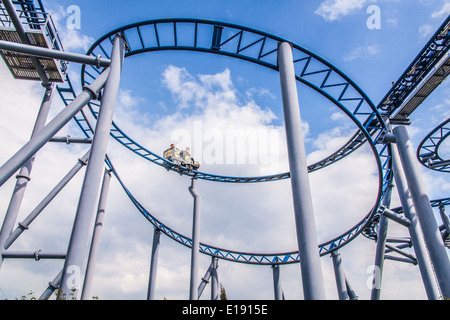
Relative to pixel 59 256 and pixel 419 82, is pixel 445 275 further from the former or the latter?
pixel 59 256

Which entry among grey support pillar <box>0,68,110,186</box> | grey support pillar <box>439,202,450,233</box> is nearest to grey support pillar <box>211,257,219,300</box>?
grey support pillar <box>439,202,450,233</box>

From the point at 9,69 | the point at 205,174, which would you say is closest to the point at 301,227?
the point at 9,69

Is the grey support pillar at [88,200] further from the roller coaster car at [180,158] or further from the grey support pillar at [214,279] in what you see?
the grey support pillar at [214,279]

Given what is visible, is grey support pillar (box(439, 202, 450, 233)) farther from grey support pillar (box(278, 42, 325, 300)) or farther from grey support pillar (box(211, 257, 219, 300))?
grey support pillar (box(278, 42, 325, 300))

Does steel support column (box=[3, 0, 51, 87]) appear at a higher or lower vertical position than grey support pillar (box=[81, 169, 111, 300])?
higher

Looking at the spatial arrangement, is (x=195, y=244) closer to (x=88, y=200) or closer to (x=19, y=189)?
(x=19, y=189)

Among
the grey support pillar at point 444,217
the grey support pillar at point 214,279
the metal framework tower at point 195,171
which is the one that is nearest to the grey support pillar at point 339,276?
the metal framework tower at point 195,171
